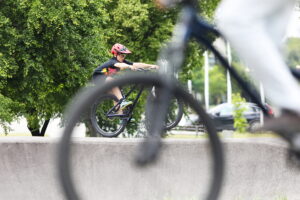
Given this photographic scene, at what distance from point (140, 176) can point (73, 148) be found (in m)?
0.48

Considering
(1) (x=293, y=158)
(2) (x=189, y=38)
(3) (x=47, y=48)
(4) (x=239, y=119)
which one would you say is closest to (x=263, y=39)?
(2) (x=189, y=38)

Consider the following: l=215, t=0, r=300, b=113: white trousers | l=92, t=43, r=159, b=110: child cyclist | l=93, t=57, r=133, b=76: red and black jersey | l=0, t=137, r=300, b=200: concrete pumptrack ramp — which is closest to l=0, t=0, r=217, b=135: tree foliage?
l=92, t=43, r=159, b=110: child cyclist

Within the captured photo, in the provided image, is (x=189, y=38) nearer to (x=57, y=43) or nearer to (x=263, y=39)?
(x=263, y=39)

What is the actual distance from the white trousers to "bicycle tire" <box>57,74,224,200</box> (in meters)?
0.30

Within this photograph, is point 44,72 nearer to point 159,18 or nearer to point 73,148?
point 159,18

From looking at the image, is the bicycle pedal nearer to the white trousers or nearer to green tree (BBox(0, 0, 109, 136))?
the white trousers

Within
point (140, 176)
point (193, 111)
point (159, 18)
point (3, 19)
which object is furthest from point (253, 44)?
point (159, 18)

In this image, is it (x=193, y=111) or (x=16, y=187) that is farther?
(x=16, y=187)

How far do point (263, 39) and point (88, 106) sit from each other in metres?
0.80

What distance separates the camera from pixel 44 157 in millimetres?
5984

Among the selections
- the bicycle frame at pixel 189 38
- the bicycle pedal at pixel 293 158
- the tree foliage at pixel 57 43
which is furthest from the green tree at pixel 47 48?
the bicycle pedal at pixel 293 158

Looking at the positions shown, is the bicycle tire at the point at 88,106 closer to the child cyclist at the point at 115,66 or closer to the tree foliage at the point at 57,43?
the child cyclist at the point at 115,66

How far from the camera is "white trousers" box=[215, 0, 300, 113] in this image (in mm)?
2750

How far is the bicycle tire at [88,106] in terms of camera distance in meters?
2.62
